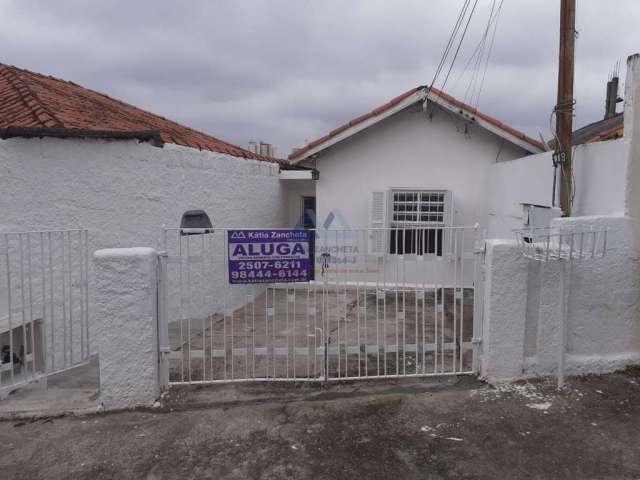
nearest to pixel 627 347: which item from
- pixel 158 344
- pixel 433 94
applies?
pixel 158 344

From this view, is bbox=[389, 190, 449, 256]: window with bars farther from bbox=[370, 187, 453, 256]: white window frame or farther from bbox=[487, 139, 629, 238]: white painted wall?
bbox=[487, 139, 629, 238]: white painted wall

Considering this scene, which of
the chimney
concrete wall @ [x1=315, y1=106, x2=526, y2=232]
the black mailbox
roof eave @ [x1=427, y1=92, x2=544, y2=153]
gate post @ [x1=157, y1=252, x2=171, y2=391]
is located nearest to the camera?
gate post @ [x1=157, y1=252, x2=171, y2=391]

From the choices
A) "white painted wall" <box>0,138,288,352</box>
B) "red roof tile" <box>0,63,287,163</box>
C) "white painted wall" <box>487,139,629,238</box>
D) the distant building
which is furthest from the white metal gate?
the distant building

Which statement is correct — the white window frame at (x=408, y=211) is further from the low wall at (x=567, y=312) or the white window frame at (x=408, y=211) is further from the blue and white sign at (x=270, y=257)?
the blue and white sign at (x=270, y=257)

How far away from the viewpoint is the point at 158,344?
171 inches

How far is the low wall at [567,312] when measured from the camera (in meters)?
4.45

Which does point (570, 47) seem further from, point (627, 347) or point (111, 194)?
point (111, 194)

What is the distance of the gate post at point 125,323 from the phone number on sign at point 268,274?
2.50ft

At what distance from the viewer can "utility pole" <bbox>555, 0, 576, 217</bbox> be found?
5980 millimetres

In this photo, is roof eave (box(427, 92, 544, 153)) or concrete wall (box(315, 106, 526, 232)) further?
concrete wall (box(315, 106, 526, 232))

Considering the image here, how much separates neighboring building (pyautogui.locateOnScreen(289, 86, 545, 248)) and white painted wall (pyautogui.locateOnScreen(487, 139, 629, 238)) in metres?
0.59

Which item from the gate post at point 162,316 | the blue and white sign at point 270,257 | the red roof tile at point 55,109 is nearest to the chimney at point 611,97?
the red roof tile at point 55,109

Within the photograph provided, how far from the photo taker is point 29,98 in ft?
21.5

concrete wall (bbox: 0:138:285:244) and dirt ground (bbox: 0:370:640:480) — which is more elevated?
concrete wall (bbox: 0:138:285:244)
